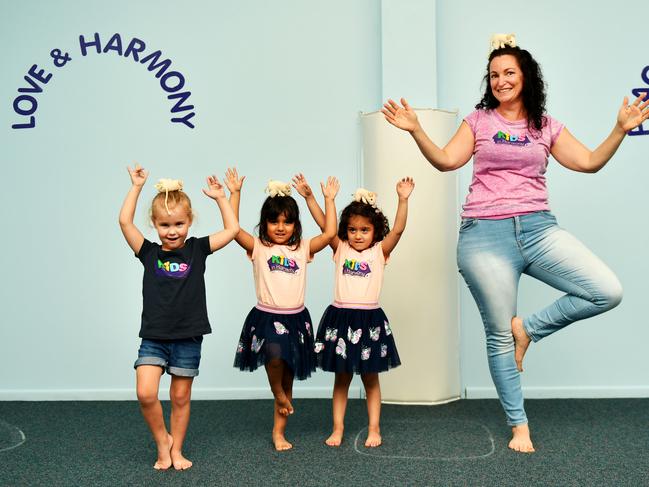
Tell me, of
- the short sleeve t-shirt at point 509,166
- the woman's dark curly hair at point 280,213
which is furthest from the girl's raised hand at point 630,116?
the woman's dark curly hair at point 280,213

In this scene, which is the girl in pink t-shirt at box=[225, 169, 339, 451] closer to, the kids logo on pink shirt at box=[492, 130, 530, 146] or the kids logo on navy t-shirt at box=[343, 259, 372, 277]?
the kids logo on navy t-shirt at box=[343, 259, 372, 277]

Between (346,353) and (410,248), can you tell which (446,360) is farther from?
(346,353)

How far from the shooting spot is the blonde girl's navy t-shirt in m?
2.54

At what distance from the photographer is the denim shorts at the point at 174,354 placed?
2.54 m

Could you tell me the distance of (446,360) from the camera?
3557mm

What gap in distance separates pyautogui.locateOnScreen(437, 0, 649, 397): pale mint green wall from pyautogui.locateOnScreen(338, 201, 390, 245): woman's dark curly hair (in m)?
0.89

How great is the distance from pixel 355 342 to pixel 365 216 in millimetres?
506

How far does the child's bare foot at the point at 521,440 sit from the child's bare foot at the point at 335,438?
63 cm

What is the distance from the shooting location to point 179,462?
249 cm

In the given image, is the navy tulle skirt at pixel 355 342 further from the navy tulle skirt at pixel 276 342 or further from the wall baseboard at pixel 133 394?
the wall baseboard at pixel 133 394

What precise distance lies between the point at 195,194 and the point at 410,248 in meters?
1.16

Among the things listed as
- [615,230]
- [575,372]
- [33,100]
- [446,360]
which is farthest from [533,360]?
[33,100]

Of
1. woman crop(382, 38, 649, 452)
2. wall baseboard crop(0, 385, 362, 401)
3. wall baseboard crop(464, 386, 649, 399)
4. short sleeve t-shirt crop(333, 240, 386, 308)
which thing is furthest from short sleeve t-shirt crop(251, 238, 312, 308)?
wall baseboard crop(464, 386, 649, 399)

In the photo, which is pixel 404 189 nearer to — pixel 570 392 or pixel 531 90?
pixel 531 90
